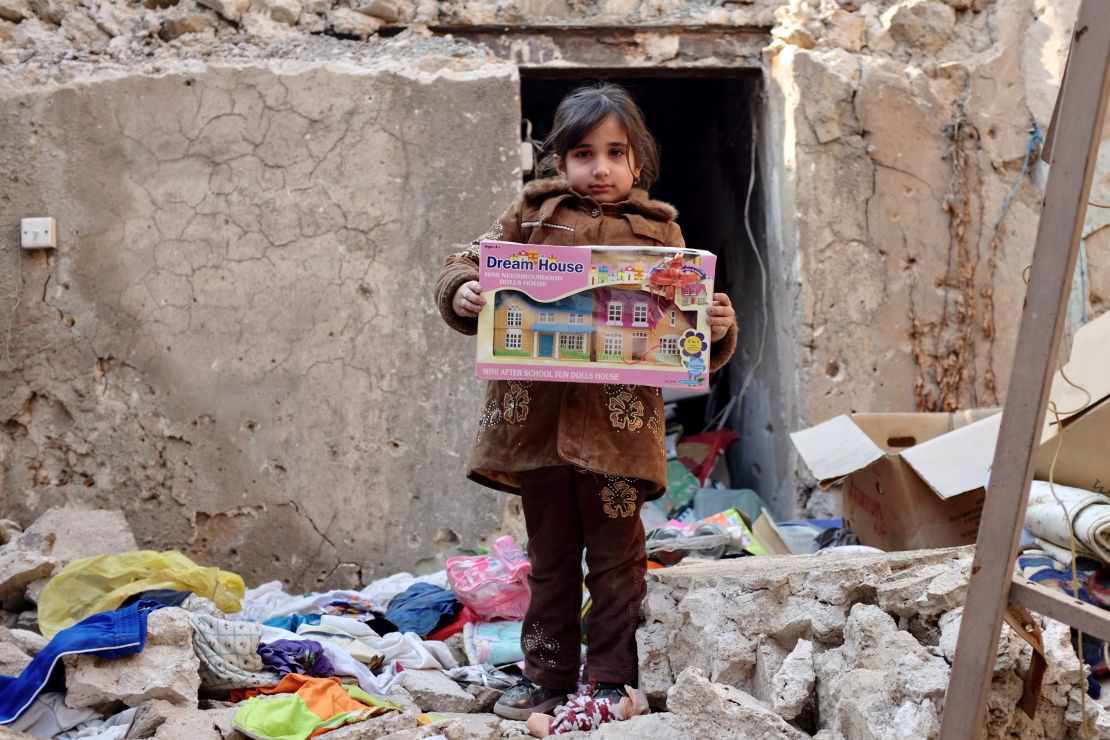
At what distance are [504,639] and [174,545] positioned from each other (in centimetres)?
161

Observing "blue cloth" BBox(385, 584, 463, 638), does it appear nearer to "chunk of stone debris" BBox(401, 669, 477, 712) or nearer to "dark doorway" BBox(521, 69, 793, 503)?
"chunk of stone debris" BBox(401, 669, 477, 712)

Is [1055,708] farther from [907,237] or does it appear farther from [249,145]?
[249,145]

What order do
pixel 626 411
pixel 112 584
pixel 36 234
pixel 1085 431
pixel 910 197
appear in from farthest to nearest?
pixel 910 197, pixel 36 234, pixel 112 584, pixel 1085 431, pixel 626 411

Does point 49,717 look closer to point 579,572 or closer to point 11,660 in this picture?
point 11,660

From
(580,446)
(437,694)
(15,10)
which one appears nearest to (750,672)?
(580,446)

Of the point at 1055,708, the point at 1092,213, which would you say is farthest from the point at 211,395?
the point at 1092,213

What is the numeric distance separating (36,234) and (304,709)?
2.55m

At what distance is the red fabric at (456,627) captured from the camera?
3.51 meters

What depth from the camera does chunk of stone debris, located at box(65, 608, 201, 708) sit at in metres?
2.59

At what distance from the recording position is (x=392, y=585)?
4.07 m

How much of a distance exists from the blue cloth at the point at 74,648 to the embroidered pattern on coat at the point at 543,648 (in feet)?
3.12

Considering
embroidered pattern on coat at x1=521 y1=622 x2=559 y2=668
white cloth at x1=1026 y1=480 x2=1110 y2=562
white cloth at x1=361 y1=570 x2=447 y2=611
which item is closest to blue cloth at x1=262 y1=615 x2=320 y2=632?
white cloth at x1=361 y1=570 x2=447 y2=611

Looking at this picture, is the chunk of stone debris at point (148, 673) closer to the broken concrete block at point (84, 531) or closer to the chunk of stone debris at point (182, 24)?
the broken concrete block at point (84, 531)

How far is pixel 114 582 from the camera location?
11.3 feet
